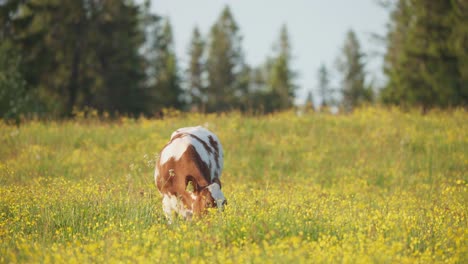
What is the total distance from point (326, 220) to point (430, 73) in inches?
947

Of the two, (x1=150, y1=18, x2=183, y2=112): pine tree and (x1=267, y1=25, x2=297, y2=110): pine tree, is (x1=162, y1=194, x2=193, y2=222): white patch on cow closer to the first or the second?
(x1=150, y1=18, x2=183, y2=112): pine tree

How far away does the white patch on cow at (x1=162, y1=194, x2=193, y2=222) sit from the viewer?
7.09 meters

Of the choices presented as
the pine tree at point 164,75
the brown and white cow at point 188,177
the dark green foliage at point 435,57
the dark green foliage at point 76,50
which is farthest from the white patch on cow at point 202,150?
the pine tree at point 164,75

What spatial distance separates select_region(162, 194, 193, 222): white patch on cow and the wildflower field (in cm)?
17

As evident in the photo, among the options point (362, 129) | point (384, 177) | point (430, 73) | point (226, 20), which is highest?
point (226, 20)

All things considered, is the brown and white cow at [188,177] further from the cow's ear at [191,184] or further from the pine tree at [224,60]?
the pine tree at [224,60]

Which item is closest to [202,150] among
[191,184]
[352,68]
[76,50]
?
[191,184]

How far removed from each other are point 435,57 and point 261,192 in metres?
22.4

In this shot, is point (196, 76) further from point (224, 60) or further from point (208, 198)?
point (208, 198)

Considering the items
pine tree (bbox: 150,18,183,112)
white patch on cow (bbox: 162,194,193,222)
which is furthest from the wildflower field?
pine tree (bbox: 150,18,183,112)

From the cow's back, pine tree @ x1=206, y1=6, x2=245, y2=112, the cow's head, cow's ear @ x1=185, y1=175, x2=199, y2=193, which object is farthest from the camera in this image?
pine tree @ x1=206, y1=6, x2=245, y2=112

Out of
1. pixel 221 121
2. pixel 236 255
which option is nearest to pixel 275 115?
pixel 221 121

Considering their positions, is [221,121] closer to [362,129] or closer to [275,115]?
[275,115]

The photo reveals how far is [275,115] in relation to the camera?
63.8 ft
